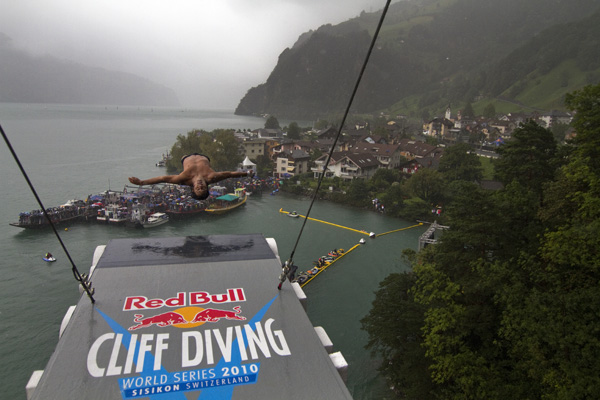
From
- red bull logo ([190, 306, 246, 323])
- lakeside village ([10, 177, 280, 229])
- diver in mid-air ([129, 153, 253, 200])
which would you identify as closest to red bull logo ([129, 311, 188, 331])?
red bull logo ([190, 306, 246, 323])

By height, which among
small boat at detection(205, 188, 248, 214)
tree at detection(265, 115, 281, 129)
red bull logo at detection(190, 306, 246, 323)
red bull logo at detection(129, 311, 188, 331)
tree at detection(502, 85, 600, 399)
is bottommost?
tree at detection(265, 115, 281, 129)

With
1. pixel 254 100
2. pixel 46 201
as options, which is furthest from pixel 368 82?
pixel 46 201

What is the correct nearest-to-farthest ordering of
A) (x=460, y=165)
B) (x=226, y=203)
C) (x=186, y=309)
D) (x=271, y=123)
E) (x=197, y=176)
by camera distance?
(x=197, y=176)
(x=186, y=309)
(x=226, y=203)
(x=460, y=165)
(x=271, y=123)

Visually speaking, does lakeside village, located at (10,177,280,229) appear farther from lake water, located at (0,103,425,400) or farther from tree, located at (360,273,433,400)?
tree, located at (360,273,433,400)

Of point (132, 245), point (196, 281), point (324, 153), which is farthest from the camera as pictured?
point (324, 153)

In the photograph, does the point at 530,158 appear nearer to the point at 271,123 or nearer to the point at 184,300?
the point at 184,300

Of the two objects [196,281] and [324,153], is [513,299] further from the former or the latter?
[324,153]

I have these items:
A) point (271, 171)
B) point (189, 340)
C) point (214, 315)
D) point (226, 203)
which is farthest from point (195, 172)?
point (271, 171)
